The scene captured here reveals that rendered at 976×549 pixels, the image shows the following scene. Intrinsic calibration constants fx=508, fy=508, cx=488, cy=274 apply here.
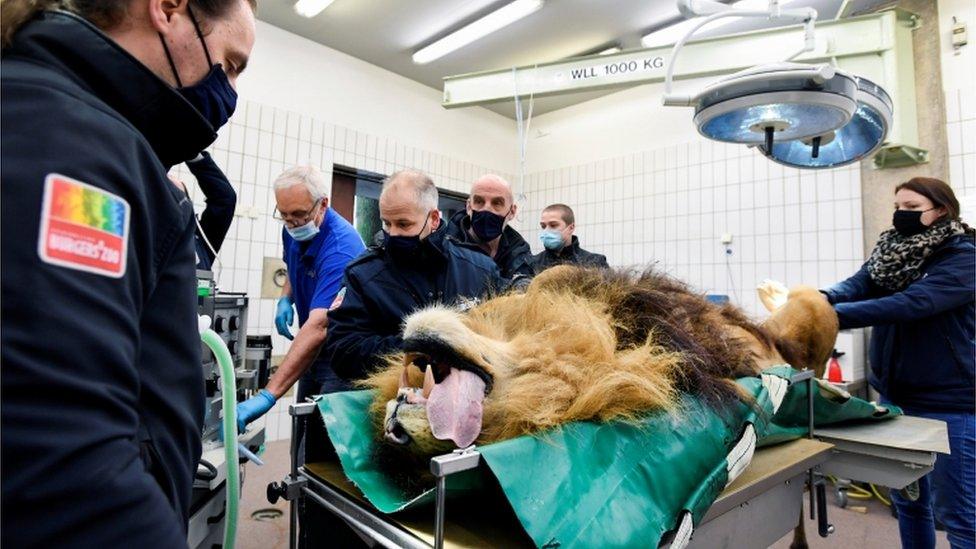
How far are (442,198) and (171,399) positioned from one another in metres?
4.12

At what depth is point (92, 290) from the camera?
0.38 meters

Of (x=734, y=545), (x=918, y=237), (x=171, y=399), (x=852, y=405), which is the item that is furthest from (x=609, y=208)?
(x=171, y=399)

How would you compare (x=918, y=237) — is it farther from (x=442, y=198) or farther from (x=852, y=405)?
(x=442, y=198)

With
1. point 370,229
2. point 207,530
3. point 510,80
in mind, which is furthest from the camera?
point 370,229

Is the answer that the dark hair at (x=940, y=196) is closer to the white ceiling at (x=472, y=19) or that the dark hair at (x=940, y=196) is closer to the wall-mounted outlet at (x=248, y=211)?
the white ceiling at (x=472, y=19)

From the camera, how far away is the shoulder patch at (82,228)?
37cm

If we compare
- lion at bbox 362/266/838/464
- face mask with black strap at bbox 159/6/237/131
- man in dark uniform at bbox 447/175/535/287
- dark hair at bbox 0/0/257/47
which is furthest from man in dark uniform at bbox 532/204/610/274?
dark hair at bbox 0/0/257/47

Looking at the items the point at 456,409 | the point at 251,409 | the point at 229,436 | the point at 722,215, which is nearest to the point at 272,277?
the point at 251,409

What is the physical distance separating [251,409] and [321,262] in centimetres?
70

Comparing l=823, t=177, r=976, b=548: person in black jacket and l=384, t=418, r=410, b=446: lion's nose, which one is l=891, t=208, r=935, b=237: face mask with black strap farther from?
l=384, t=418, r=410, b=446: lion's nose

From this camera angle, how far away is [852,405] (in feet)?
4.38

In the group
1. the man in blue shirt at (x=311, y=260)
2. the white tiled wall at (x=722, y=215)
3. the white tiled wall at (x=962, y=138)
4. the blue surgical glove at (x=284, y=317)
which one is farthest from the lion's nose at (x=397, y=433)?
the white tiled wall at (x=962, y=138)

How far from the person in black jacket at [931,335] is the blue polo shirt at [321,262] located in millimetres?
1733

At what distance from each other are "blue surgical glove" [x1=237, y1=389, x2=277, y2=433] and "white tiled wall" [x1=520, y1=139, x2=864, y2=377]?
6.68ft
